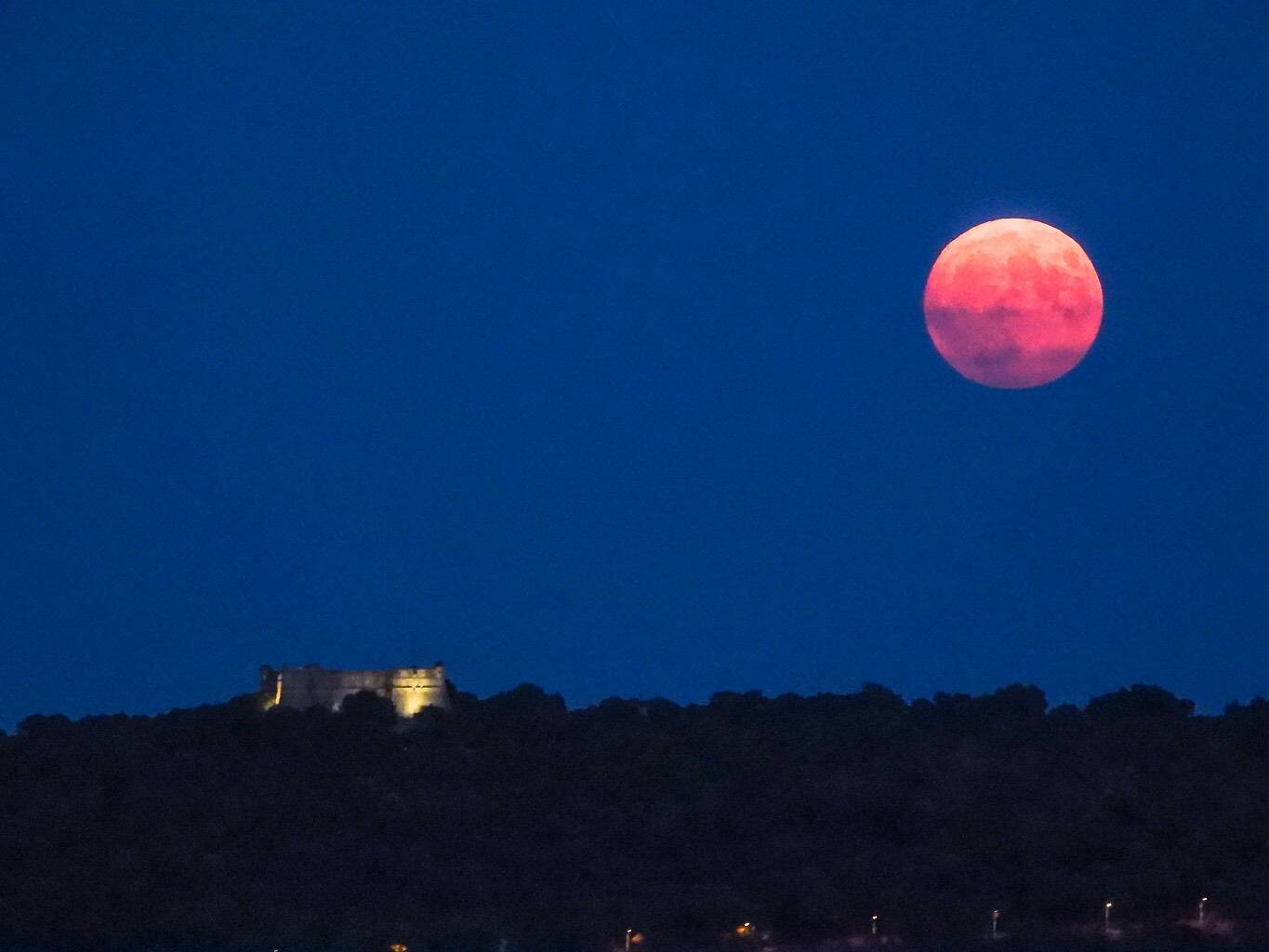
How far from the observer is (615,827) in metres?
61.9

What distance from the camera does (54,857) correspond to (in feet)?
193

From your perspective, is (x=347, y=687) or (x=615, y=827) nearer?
(x=615, y=827)

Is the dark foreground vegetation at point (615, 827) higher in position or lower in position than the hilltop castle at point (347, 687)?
lower

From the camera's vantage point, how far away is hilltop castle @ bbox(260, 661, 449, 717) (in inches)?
3250

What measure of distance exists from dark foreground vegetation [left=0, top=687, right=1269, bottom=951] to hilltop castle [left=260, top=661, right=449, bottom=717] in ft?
6.69

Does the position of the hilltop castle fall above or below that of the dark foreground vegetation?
above

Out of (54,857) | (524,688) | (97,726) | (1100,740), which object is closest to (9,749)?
(97,726)

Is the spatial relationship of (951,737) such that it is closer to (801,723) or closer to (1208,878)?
(801,723)

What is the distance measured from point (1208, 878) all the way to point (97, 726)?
41.6m

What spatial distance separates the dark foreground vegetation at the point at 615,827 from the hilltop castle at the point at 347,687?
6.69 ft

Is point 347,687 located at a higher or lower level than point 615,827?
higher

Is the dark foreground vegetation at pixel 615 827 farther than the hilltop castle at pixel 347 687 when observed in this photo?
No

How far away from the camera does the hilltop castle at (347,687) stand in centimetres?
8256

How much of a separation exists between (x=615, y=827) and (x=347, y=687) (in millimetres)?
24040
